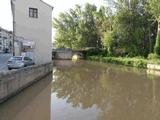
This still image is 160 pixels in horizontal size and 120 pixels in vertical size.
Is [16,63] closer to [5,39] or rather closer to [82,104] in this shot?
[82,104]

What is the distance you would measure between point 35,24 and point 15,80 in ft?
57.4

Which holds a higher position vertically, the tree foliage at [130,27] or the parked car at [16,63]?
the tree foliage at [130,27]

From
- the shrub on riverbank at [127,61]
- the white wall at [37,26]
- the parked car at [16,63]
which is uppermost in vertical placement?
the white wall at [37,26]

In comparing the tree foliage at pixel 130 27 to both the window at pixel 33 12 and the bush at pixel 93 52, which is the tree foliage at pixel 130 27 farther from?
the window at pixel 33 12

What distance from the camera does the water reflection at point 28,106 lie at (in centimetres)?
1257

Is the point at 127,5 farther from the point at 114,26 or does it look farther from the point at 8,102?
the point at 8,102

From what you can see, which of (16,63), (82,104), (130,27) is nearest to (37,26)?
(16,63)

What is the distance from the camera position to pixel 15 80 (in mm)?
16328

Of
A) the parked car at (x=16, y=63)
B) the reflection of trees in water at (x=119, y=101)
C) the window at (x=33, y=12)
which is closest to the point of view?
the reflection of trees in water at (x=119, y=101)

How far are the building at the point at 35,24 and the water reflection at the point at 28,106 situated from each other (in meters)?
13.9

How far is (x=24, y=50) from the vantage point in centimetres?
3244

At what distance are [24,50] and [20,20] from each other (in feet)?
11.2

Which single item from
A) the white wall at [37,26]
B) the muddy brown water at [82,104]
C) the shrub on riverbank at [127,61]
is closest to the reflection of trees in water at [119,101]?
the muddy brown water at [82,104]

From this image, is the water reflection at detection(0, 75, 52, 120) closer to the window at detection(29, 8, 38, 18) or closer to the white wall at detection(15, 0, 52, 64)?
the white wall at detection(15, 0, 52, 64)
